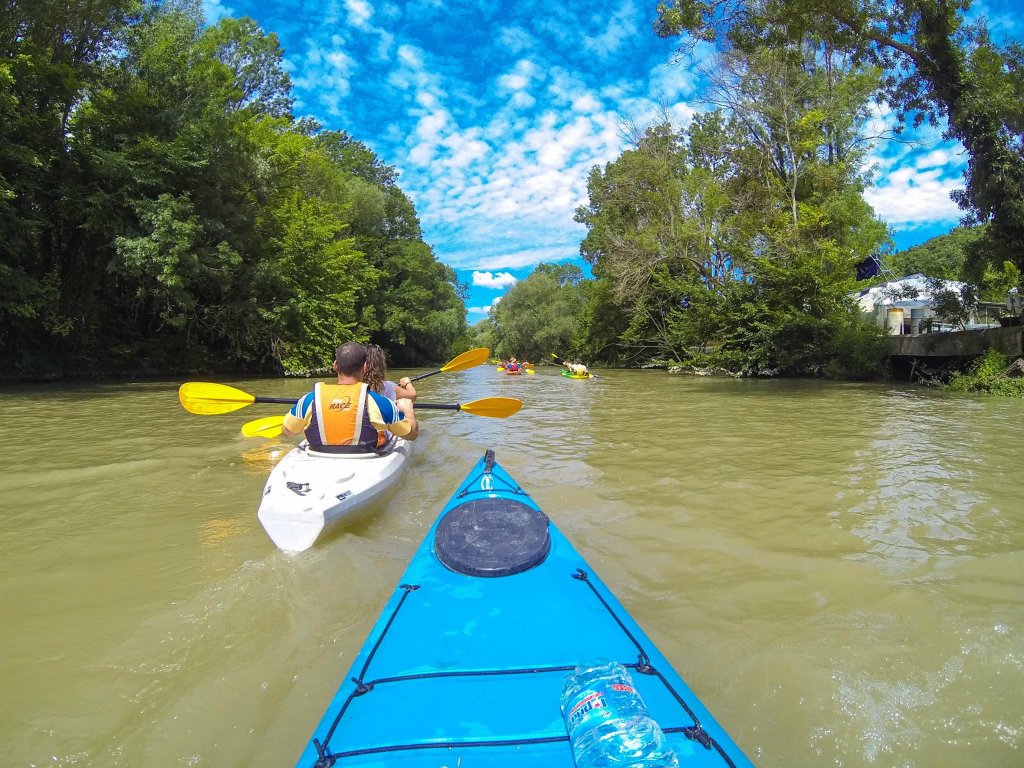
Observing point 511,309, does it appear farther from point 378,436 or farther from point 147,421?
point 378,436

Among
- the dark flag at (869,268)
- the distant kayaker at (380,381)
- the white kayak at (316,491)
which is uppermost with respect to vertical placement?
the dark flag at (869,268)

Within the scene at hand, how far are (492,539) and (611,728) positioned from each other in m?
1.32

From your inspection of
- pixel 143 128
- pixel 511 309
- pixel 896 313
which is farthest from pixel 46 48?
pixel 511 309

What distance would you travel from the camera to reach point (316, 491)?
371 cm

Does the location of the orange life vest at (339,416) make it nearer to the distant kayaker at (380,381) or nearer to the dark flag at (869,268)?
the distant kayaker at (380,381)

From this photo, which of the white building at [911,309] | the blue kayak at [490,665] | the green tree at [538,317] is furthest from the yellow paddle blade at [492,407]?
the green tree at [538,317]

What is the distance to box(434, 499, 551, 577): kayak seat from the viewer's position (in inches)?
96.4

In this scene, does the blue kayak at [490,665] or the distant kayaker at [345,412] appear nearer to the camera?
the blue kayak at [490,665]

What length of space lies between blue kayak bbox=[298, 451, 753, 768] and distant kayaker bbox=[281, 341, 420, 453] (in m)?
1.79

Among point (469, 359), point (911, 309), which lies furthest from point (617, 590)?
point (911, 309)

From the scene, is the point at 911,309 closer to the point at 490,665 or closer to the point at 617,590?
the point at 617,590

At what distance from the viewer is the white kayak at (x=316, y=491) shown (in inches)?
138

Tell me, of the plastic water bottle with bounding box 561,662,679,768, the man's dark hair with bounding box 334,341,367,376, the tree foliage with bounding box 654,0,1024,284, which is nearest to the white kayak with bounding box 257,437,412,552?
the man's dark hair with bounding box 334,341,367,376

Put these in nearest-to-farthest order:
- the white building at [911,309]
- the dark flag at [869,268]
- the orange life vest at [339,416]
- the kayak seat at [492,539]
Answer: the kayak seat at [492,539]
the orange life vest at [339,416]
the white building at [911,309]
the dark flag at [869,268]
